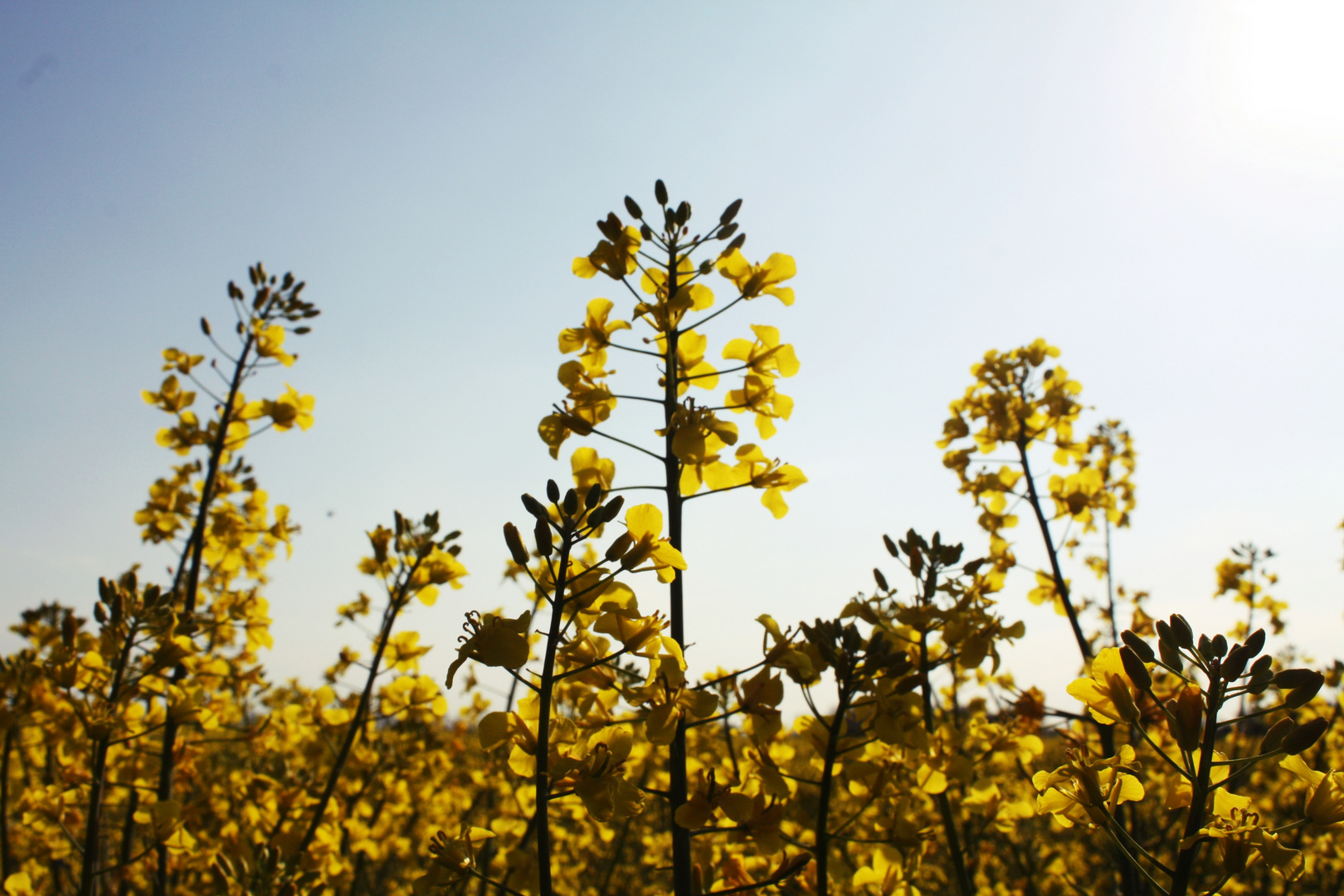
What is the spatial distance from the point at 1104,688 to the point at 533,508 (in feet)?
4.90

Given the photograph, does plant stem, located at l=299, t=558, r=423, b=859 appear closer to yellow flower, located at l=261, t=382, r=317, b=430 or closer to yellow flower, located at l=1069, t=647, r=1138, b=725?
yellow flower, located at l=261, t=382, r=317, b=430

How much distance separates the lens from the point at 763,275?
9.53ft

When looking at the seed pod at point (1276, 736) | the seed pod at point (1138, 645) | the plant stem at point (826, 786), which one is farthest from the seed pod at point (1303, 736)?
the plant stem at point (826, 786)

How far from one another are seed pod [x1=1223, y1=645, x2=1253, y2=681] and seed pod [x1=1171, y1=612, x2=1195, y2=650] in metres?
0.09

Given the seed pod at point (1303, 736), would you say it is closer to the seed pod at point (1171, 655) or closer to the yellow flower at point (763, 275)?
the seed pod at point (1171, 655)

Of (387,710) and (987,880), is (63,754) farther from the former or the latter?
(987,880)

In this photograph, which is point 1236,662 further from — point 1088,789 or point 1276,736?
point 1088,789

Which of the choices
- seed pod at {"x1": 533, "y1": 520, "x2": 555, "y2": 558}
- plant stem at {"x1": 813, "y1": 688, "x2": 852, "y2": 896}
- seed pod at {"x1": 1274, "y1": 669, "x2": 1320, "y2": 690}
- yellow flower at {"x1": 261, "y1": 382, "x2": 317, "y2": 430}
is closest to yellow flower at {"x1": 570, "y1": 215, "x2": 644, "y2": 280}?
seed pod at {"x1": 533, "y1": 520, "x2": 555, "y2": 558}

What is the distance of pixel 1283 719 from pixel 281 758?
5222 mm

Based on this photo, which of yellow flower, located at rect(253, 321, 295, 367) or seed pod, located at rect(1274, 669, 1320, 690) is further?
yellow flower, located at rect(253, 321, 295, 367)

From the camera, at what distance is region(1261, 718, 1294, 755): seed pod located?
1.59m

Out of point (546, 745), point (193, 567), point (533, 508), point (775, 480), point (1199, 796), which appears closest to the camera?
point (1199, 796)

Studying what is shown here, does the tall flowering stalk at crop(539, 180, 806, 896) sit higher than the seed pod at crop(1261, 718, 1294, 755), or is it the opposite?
the tall flowering stalk at crop(539, 180, 806, 896)

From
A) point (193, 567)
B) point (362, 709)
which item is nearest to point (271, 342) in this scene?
point (193, 567)
